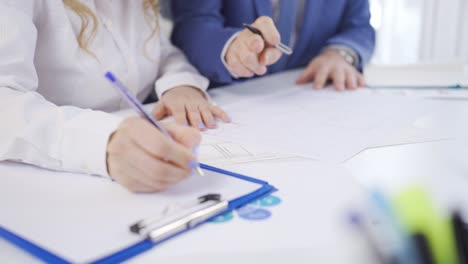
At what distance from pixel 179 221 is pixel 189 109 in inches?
14.4

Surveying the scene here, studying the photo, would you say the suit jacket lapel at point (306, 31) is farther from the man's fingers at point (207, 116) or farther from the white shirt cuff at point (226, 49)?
the man's fingers at point (207, 116)

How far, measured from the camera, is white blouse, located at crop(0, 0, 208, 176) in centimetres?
45

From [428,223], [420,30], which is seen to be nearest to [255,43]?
[428,223]

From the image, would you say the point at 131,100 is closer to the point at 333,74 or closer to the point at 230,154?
the point at 230,154

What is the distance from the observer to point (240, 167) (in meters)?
0.48

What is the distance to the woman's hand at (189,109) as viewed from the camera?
2.16ft

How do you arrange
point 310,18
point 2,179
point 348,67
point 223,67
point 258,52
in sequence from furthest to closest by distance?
1. point 310,18
2. point 348,67
3. point 223,67
4. point 258,52
5. point 2,179

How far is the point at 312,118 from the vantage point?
26.4 inches

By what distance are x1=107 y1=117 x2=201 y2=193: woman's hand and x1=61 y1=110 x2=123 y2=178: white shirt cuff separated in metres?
0.02

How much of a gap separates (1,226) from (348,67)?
2.44 ft

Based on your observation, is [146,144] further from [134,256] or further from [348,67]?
[348,67]

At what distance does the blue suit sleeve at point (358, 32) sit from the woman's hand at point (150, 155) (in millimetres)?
752

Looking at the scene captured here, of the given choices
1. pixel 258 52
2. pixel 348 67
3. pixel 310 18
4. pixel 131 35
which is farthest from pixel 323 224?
pixel 310 18

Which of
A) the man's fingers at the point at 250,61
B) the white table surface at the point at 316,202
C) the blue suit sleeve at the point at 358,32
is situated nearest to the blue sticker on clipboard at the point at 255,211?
the white table surface at the point at 316,202
